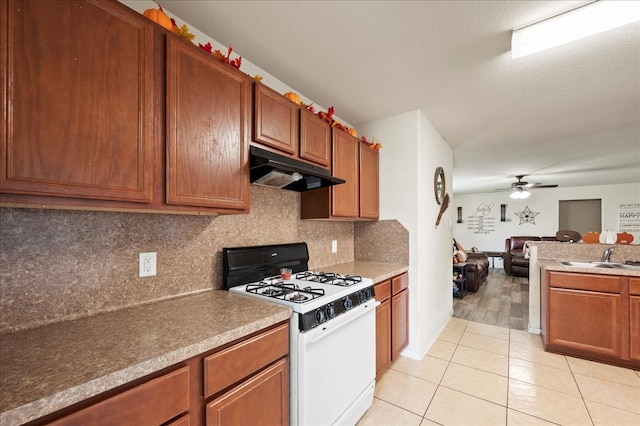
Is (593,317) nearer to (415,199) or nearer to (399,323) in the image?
(399,323)

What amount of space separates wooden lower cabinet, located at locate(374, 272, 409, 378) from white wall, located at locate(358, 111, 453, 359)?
13 centimetres

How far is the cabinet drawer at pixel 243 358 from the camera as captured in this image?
3.33 ft

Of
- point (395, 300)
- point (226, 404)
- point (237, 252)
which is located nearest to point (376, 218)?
point (395, 300)

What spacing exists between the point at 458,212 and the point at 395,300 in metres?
7.90

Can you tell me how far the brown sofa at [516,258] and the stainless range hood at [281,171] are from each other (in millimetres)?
6678

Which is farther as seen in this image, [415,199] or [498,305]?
[498,305]

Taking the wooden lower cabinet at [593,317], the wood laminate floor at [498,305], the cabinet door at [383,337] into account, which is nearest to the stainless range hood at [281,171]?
the cabinet door at [383,337]

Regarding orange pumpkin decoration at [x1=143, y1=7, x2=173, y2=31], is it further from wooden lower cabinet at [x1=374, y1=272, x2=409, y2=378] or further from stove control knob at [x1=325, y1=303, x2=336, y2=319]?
wooden lower cabinet at [x1=374, y1=272, x2=409, y2=378]

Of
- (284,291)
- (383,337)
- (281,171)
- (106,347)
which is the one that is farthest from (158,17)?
(383,337)

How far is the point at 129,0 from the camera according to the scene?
137cm

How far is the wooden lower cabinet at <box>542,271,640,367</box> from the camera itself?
245 centimetres

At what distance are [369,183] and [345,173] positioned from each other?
1.46 ft

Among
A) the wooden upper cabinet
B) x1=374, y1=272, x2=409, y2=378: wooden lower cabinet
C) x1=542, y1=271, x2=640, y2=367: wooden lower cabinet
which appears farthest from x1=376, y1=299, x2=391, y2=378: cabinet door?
x1=542, y1=271, x2=640, y2=367: wooden lower cabinet

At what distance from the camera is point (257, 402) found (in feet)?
3.86
